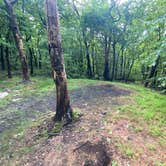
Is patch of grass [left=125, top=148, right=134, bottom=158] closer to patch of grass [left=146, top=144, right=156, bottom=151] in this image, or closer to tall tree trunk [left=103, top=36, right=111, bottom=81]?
patch of grass [left=146, top=144, right=156, bottom=151]

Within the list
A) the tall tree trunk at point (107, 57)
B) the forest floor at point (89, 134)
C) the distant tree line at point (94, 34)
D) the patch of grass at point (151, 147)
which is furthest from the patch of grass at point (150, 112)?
the tall tree trunk at point (107, 57)

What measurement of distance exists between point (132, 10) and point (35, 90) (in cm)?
703

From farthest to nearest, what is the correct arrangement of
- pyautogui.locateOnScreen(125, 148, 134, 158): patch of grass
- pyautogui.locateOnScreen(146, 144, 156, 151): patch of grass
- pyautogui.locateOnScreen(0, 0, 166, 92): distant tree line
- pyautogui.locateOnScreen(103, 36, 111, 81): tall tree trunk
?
1. pyautogui.locateOnScreen(103, 36, 111, 81): tall tree trunk
2. pyautogui.locateOnScreen(0, 0, 166, 92): distant tree line
3. pyautogui.locateOnScreen(146, 144, 156, 151): patch of grass
4. pyautogui.locateOnScreen(125, 148, 134, 158): patch of grass

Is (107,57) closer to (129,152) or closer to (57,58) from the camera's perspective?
(57,58)

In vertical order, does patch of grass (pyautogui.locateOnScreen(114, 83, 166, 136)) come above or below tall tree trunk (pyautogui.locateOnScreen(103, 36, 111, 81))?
below

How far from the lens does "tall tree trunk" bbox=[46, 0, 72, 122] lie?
3570mm

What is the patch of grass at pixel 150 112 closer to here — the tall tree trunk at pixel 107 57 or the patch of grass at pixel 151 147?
the patch of grass at pixel 151 147

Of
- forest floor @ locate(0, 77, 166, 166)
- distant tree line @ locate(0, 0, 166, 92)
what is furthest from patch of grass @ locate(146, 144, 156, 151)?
distant tree line @ locate(0, 0, 166, 92)

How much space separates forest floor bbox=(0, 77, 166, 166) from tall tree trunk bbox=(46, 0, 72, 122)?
1.08 ft

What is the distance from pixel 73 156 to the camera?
311cm

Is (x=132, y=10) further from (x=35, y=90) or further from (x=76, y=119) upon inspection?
(x=76, y=119)

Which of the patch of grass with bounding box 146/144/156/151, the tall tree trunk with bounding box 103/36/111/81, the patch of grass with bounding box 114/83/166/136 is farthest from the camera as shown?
the tall tree trunk with bounding box 103/36/111/81

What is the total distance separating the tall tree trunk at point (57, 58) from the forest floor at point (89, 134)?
0.33 meters

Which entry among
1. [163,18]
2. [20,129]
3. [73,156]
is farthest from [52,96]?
[163,18]
